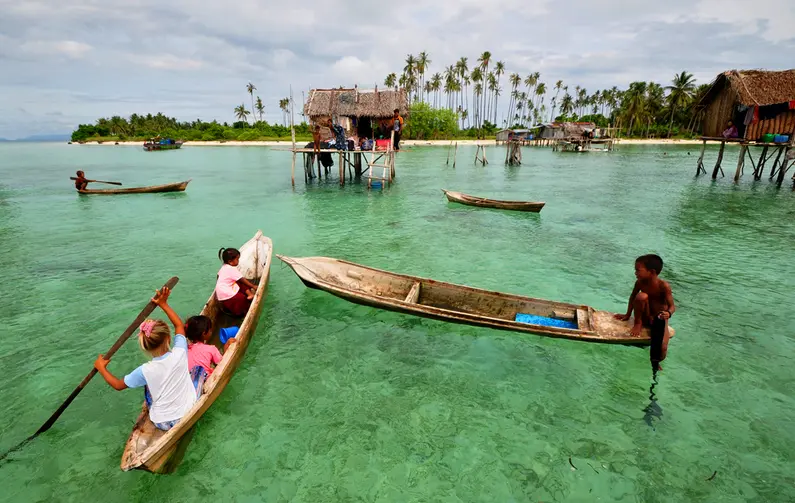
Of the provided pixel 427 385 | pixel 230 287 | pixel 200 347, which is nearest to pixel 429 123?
pixel 230 287

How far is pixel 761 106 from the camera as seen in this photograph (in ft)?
61.6

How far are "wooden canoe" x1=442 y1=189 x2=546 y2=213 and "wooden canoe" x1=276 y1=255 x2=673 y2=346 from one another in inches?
397

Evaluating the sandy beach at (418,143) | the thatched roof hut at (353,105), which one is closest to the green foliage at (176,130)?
the sandy beach at (418,143)

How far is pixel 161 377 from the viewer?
380cm

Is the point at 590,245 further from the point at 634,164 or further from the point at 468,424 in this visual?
the point at 634,164

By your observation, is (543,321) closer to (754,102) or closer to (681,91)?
(754,102)

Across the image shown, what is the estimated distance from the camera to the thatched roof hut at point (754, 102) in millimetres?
18219

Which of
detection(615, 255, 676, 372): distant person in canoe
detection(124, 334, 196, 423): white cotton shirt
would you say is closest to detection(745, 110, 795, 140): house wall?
detection(615, 255, 676, 372): distant person in canoe

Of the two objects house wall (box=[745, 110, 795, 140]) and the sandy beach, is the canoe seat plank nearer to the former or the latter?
house wall (box=[745, 110, 795, 140])

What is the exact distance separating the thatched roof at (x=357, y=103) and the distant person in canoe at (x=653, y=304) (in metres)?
20.1

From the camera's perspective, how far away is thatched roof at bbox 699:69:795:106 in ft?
59.5

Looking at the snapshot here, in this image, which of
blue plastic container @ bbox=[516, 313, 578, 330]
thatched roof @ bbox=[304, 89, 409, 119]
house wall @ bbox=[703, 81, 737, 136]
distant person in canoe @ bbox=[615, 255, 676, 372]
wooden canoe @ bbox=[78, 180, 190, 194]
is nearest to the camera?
distant person in canoe @ bbox=[615, 255, 676, 372]

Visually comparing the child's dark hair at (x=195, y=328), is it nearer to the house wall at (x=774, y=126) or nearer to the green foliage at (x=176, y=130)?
the house wall at (x=774, y=126)

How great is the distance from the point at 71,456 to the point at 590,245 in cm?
1312
